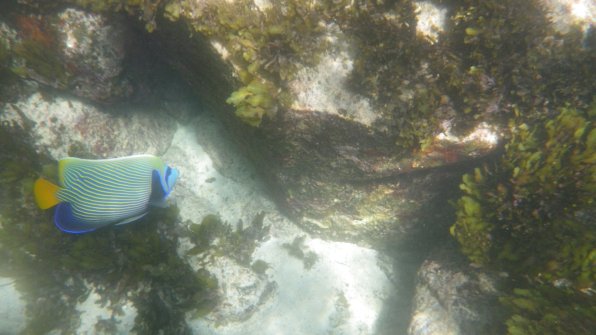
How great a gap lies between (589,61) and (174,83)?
18.8 feet

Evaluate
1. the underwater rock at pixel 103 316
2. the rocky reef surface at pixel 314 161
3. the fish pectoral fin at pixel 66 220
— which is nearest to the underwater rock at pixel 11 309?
the rocky reef surface at pixel 314 161

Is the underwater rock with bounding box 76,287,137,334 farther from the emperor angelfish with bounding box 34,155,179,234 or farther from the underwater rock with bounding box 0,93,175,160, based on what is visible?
the underwater rock with bounding box 0,93,175,160

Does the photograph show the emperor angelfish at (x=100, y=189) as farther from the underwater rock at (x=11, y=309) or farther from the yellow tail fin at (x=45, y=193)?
the underwater rock at (x=11, y=309)

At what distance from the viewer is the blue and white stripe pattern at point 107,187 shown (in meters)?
3.30

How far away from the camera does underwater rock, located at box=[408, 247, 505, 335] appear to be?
3440 millimetres

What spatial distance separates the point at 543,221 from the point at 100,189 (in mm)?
4656

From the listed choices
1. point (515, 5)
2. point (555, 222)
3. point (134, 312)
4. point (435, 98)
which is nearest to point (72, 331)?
point (134, 312)

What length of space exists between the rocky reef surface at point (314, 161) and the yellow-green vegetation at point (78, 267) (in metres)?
0.03

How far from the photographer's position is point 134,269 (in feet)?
15.0

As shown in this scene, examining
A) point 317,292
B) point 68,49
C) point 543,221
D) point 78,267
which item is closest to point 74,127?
point 68,49

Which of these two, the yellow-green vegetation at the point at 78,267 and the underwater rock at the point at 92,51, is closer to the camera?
the underwater rock at the point at 92,51

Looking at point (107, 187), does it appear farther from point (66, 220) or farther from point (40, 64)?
point (40, 64)

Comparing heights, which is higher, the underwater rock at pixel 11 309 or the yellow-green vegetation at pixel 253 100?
the yellow-green vegetation at pixel 253 100

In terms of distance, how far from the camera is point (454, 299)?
369cm
